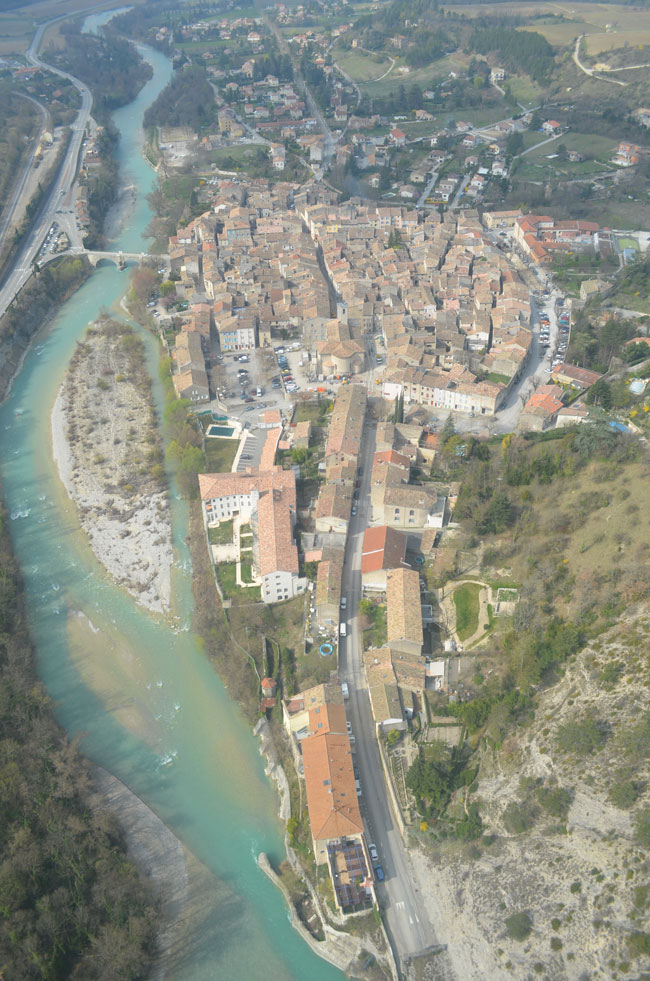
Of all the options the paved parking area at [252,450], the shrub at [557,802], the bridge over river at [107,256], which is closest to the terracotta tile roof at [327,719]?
the shrub at [557,802]

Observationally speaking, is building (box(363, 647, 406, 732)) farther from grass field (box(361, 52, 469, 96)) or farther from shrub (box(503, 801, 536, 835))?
grass field (box(361, 52, 469, 96))

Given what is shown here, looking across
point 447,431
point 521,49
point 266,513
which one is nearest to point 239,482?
point 266,513

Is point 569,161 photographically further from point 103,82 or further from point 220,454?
point 103,82

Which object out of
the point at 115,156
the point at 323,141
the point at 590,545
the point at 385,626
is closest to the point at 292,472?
the point at 385,626

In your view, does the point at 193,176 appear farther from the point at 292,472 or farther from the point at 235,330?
the point at 292,472

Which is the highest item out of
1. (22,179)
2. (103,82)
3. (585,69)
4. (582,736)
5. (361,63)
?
(103,82)

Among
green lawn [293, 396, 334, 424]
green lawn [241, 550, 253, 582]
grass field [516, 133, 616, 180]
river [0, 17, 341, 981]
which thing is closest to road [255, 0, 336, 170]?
grass field [516, 133, 616, 180]
